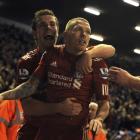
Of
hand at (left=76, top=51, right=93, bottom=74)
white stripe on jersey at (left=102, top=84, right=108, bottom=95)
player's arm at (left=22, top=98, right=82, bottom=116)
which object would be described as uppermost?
hand at (left=76, top=51, right=93, bottom=74)

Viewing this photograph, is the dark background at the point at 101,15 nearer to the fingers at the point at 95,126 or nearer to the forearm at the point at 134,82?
the forearm at the point at 134,82

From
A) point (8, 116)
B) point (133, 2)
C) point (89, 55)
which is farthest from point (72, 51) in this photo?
point (133, 2)

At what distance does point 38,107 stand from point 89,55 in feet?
1.84

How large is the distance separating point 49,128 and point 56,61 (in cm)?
51

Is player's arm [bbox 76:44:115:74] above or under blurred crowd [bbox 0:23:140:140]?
above

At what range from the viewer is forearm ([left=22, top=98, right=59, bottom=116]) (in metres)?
3.49

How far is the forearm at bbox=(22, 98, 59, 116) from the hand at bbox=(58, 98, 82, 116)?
4 centimetres

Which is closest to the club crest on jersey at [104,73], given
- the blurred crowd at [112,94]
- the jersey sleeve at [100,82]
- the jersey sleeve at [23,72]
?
the jersey sleeve at [100,82]

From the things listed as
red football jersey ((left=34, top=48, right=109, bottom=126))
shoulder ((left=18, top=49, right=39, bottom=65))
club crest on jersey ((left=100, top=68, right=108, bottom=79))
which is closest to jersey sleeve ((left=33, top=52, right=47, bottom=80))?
red football jersey ((left=34, top=48, right=109, bottom=126))

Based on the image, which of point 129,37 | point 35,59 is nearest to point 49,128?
point 35,59

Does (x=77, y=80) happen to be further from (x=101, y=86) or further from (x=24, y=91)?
(x=24, y=91)

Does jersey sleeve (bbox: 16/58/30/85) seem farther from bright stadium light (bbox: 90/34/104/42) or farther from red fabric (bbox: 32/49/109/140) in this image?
bright stadium light (bbox: 90/34/104/42)

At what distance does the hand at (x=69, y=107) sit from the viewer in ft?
11.3

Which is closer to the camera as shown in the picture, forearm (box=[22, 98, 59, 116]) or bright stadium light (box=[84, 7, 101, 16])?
forearm (box=[22, 98, 59, 116])
